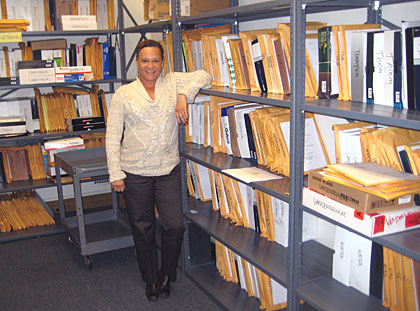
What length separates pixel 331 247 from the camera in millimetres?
2250

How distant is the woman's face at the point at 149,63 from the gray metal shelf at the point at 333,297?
53.9 inches

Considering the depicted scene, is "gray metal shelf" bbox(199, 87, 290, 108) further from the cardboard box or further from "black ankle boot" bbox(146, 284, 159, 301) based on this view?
the cardboard box

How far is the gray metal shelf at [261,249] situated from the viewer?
6.78 feet

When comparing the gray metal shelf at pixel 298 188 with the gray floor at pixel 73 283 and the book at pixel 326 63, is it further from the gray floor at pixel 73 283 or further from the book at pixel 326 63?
the gray floor at pixel 73 283

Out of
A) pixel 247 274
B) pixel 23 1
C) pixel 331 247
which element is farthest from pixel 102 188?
pixel 331 247

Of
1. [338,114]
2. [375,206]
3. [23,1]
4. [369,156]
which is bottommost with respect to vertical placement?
[375,206]

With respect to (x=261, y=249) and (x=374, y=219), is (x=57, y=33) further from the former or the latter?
(x=374, y=219)

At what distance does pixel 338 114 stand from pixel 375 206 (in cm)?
34

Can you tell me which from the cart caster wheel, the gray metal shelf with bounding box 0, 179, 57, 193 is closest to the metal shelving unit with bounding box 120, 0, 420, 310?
the cart caster wheel

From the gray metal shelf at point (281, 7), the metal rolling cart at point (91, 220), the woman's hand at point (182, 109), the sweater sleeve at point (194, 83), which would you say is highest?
the gray metal shelf at point (281, 7)

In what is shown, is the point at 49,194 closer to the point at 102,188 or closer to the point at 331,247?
the point at 102,188

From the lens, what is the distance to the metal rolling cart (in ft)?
10.0

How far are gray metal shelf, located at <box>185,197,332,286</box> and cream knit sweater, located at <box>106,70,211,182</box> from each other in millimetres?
420

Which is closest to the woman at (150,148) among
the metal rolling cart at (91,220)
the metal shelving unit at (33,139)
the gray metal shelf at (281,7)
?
the gray metal shelf at (281,7)
